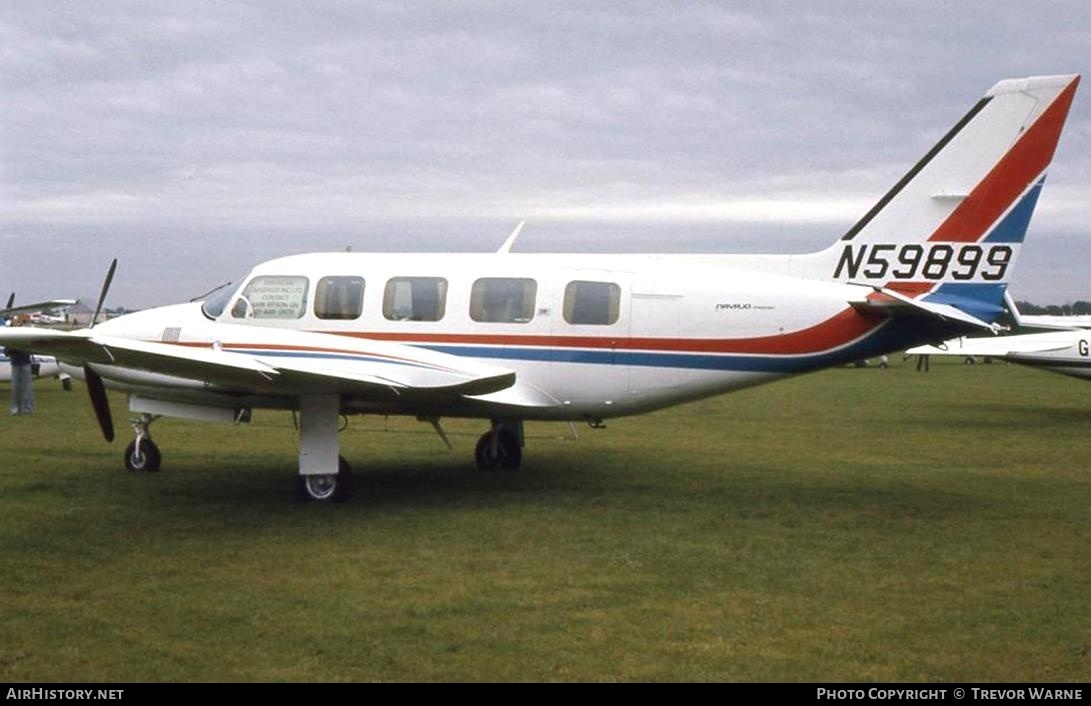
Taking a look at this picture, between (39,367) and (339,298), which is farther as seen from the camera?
(39,367)

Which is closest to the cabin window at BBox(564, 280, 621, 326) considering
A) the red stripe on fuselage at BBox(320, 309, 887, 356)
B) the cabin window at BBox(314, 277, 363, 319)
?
the red stripe on fuselage at BBox(320, 309, 887, 356)

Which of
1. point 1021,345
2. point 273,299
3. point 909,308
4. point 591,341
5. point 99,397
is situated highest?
point 909,308

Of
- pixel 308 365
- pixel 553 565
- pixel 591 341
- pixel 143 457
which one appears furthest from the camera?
pixel 143 457

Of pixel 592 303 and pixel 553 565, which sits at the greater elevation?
pixel 592 303

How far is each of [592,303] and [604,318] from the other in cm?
24

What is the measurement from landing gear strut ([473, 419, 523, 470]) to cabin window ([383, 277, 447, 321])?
2493mm

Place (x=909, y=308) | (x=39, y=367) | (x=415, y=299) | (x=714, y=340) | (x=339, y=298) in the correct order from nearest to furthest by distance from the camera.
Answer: (x=909, y=308)
(x=714, y=340)
(x=415, y=299)
(x=339, y=298)
(x=39, y=367)

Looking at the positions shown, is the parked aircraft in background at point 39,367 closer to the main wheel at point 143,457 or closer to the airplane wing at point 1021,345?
the main wheel at point 143,457

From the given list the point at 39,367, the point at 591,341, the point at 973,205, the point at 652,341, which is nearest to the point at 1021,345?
the point at 973,205

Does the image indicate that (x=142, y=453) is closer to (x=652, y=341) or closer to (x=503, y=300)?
(x=503, y=300)

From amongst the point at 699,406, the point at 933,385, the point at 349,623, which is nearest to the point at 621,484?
the point at 349,623

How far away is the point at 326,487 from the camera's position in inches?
507

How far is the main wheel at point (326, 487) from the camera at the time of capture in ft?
42.1

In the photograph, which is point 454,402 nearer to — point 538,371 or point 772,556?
point 538,371
